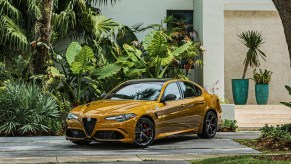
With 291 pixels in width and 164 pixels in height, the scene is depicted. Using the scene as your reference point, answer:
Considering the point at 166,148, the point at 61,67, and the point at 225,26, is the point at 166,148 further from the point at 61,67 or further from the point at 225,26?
the point at 225,26

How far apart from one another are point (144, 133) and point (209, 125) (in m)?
2.75

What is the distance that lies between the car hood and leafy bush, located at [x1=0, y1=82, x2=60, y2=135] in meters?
3.10

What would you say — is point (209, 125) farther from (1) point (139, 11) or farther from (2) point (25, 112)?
(1) point (139, 11)

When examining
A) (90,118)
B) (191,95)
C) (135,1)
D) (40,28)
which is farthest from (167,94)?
(135,1)

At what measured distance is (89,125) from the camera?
1522 centimetres

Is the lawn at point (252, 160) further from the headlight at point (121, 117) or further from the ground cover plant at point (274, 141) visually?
the headlight at point (121, 117)

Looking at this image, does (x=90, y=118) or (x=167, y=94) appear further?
(x=167, y=94)

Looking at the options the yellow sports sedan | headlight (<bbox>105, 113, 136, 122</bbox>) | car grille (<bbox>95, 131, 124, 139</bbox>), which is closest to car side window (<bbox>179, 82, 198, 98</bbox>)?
the yellow sports sedan

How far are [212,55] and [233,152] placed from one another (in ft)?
28.4

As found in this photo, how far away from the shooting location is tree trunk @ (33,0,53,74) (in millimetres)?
19828

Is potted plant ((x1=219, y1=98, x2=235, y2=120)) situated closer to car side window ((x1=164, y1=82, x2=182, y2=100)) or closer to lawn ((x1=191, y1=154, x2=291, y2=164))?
car side window ((x1=164, y1=82, x2=182, y2=100))

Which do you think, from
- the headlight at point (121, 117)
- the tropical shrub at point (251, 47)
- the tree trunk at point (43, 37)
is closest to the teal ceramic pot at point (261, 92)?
the tropical shrub at point (251, 47)

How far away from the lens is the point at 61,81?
826 inches

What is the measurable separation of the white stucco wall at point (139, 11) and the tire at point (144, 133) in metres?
8.91
